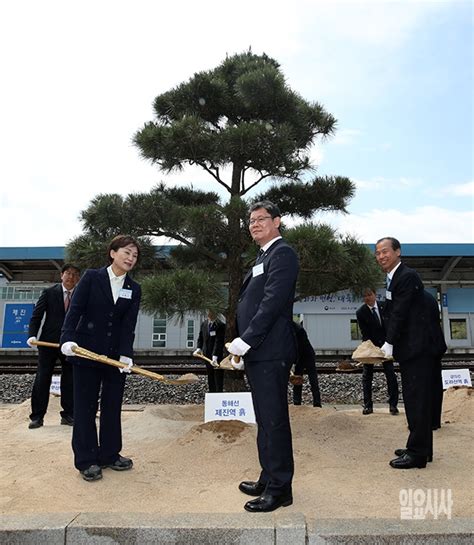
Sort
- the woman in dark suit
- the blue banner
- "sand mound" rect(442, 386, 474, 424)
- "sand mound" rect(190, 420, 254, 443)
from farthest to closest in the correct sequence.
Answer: the blue banner < "sand mound" rect(442, 386, 474, 424) < "sand mound" rect(190, 420, 254, 443) < the woman in dark suit

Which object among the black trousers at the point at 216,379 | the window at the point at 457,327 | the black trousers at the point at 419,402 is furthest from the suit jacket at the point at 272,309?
the window at the point at 457,327

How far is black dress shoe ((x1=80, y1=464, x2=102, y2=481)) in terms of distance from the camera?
2701 millimetres

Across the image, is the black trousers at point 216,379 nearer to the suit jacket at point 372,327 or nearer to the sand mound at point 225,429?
the suit jacket at point 372,327

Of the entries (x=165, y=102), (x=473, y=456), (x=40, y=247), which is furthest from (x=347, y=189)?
(x=40, y=247)

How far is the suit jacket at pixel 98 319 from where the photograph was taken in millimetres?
2906

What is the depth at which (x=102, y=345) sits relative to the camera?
2949 mm

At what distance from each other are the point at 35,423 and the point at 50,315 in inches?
40.8

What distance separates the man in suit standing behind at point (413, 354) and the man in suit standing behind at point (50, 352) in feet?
9.91

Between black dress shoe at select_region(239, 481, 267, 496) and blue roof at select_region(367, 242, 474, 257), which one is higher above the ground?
blue roof at select_region(367, 242, 474, 257)

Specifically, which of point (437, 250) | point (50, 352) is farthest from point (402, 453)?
point (437, 250)

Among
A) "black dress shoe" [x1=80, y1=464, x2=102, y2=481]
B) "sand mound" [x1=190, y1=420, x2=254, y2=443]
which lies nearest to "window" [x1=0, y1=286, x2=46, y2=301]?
"sand mound" [x1=190, y1=420, x2=254, y2=443]

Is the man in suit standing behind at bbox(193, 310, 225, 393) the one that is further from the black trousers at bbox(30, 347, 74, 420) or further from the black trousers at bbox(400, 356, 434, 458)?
the black trousers at bbox(400, 356, 434, 458)

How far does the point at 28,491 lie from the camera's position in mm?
2508

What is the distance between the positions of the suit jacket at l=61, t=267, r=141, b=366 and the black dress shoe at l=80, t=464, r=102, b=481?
0.63 meters
